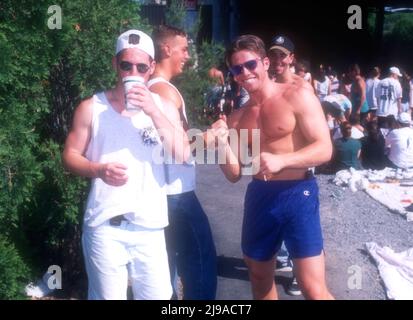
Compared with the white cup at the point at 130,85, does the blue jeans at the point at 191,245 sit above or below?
below

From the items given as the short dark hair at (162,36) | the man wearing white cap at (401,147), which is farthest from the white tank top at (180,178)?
the man wearing white cap at (401,147)

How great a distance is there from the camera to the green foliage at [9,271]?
3455 mm

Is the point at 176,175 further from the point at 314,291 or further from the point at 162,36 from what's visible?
the point at 314,291

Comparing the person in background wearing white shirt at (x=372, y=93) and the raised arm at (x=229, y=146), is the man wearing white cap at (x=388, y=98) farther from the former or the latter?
the raised arm at (x=229, y=146)

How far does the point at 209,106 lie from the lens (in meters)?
11.6

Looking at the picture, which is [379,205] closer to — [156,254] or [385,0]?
[156,254]

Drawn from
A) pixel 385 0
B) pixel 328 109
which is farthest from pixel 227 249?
pixel 385 0

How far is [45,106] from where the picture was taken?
3812mm

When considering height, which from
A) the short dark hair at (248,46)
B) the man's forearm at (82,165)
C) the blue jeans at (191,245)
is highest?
the short dark hair at (248,46)

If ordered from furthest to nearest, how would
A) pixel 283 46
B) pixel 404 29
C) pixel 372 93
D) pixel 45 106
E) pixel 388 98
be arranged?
pixel 404 29 < pixel 372 93 < pixel 388 98 < pixel 283 46 < pixel 45 106

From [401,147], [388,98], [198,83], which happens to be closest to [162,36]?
[401,147]

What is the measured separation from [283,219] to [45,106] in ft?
5.59
